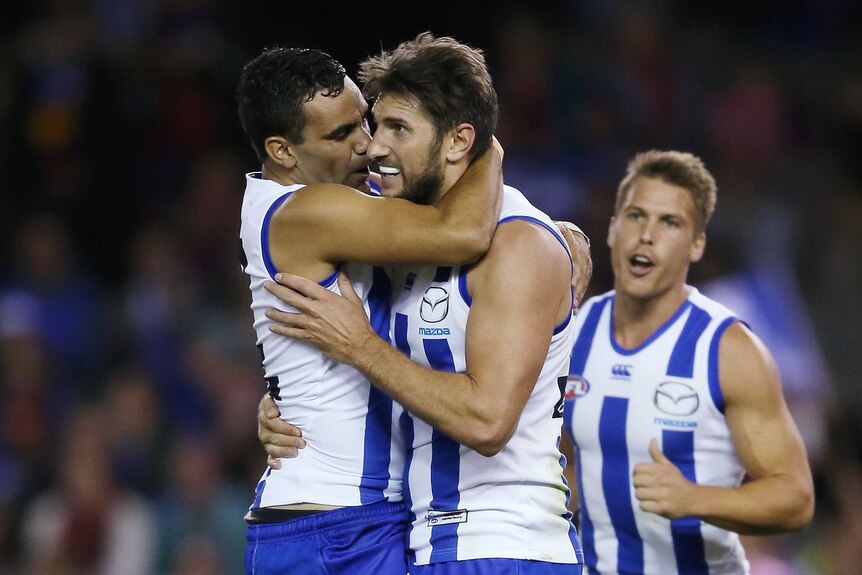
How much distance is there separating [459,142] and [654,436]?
4.92ft

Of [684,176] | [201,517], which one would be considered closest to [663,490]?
[684,176]

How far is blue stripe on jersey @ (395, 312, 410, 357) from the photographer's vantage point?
3.71 metres

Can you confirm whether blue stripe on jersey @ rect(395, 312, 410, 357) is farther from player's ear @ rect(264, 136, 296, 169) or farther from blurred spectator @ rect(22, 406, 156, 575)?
blurred spectator @ rect(22, 406, 156, 575)

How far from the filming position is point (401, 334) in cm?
373

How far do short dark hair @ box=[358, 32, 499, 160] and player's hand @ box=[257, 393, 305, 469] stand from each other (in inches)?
39.7

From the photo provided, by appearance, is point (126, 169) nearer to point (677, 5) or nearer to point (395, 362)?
point (677, 5)

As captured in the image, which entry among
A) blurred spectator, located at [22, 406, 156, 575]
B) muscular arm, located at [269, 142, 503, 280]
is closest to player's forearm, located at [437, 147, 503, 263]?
muscular arm, located at [269, 142, 503, 280]

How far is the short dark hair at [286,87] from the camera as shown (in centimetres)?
384

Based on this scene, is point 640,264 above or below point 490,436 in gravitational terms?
above

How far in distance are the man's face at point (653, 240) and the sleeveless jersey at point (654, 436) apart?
0.50 ft

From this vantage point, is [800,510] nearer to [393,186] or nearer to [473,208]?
[473,208]

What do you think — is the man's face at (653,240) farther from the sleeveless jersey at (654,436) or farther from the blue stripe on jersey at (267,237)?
the blue stripe on jersey at (267,237)

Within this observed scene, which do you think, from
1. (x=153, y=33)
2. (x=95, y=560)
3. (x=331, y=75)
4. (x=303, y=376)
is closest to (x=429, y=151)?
(x=331, y=75)

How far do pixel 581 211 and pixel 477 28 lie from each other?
7.89 feet
